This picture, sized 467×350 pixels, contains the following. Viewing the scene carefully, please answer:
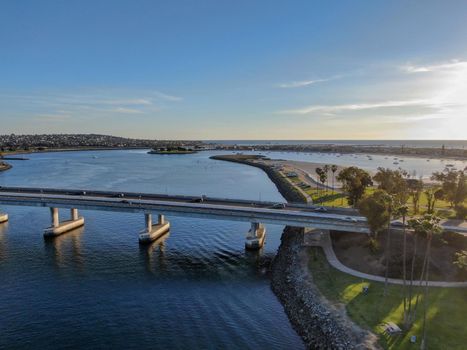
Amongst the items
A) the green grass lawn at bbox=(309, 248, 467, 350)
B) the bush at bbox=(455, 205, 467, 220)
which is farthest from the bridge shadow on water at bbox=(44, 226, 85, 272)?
the bush at bbox=(455, 205, 467, 220)

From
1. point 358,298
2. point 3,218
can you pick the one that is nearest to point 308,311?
point 358,298

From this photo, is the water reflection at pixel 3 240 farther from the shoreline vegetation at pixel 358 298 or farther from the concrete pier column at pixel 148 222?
the shoreline vegetation at pixel 358 298

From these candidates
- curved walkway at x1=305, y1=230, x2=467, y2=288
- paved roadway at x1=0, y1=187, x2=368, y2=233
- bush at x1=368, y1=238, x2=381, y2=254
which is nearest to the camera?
curved walkway at x1=305, y1=230, x2=467, y2=288

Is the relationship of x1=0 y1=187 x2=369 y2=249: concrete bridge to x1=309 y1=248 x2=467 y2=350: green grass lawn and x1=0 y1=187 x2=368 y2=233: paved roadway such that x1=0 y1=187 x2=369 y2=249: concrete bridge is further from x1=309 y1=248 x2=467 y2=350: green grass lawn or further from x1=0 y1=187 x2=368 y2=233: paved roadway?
x1=309 y1=248 x2=467 y2=350: green grass lawn

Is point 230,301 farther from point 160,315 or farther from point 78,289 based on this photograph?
point 78,289

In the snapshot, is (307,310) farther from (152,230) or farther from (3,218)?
(3,218)

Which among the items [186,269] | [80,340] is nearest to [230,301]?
Answer: [186,269]

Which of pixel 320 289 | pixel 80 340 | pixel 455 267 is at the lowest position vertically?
pixel 80 340
